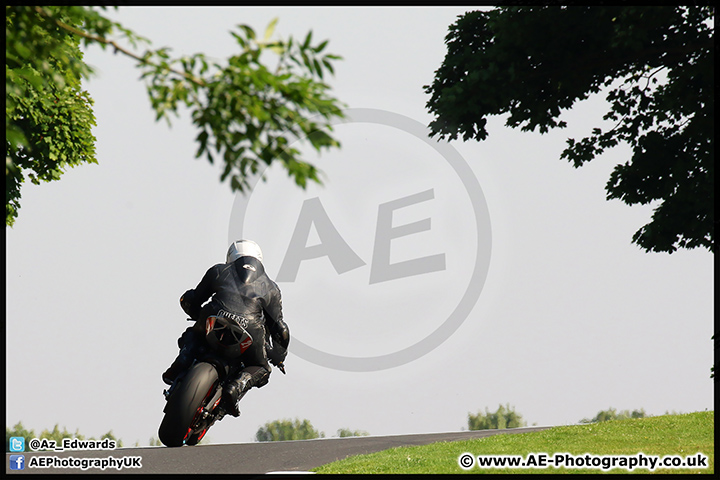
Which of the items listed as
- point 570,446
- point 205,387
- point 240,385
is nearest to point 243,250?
point 240,385

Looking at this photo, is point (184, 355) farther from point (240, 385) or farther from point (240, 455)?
point (240, 455)

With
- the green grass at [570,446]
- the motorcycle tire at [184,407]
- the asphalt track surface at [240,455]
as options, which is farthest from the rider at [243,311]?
the asphalt track surface at [240,455]

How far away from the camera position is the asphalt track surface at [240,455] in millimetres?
14203

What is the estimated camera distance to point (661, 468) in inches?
460

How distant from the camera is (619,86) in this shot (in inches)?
572

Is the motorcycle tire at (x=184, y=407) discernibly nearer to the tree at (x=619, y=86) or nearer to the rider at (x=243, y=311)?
the rider at (x=243, y=311)

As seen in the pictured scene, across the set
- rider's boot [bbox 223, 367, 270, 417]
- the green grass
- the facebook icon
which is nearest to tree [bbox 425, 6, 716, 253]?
the green grass

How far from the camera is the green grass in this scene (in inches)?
515

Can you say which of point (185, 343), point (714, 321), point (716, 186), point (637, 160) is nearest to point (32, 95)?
point (185, 343)

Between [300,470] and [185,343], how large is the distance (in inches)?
310

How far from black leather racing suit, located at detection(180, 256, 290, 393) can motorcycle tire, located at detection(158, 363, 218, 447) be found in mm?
498

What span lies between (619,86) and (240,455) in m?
12.6

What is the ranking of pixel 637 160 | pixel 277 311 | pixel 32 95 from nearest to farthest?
pixel 277 311 → pixel 637 160 → pixel 32 95

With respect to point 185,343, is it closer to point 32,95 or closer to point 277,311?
point 277,311
